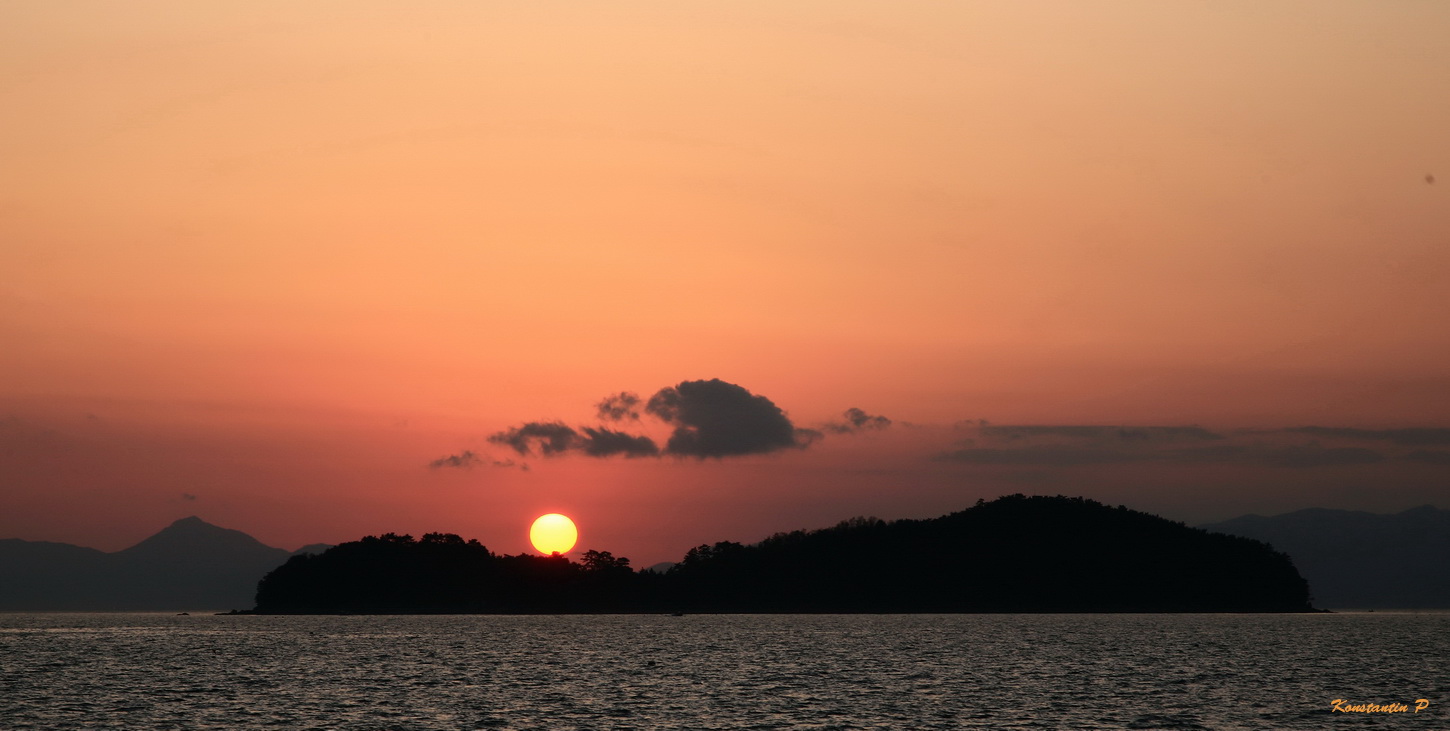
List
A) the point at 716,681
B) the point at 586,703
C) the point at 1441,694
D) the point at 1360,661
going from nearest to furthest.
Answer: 1. the point at 586,703
2. the point at 1441,694
3. the point at 716,681
4. the point at 1360,661

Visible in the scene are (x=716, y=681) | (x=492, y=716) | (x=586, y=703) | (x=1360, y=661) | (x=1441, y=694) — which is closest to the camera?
(x=492, y=716)

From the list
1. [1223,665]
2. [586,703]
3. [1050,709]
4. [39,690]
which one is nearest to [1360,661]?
[1223,665]

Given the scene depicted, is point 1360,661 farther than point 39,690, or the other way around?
point 1360,661

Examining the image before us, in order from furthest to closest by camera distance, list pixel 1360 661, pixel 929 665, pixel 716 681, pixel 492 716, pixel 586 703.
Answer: pixel 1360 661 < pixel 929 665 < pixel 716 681 < pixel 586 703 < pixel 492 716

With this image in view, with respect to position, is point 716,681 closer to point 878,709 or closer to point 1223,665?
point 878,709

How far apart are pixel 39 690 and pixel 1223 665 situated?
5383 inches

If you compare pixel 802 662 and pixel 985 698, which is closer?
pixel 985 698

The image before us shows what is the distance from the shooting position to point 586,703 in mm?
119812

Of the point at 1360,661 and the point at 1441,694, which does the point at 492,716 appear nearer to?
the point at 1441,694

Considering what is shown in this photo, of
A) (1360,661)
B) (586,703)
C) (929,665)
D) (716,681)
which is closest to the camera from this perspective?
(586,703)

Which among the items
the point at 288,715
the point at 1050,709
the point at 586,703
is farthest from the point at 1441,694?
the point at 288,715

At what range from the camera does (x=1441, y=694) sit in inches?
5064

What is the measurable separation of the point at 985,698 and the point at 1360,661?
86066mm

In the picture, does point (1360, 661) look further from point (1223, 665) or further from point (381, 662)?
point (381, 662)
